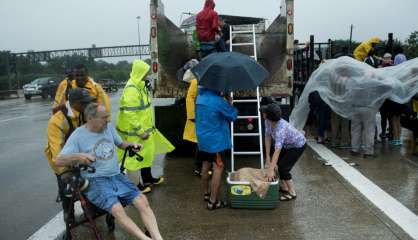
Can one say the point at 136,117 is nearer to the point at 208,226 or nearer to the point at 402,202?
the point at 208,226

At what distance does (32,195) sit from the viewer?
6.47 metres

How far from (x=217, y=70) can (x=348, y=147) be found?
4222 millimetres

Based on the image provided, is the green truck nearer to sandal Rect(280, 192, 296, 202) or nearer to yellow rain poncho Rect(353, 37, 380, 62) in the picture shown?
sandal Rect(280, 192, 296, 202)

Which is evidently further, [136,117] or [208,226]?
[136,117]

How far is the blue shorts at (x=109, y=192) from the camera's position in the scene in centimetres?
396

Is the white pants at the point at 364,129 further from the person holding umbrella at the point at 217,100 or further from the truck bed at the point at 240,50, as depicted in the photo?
the person holding umbrella at the point at 217,100

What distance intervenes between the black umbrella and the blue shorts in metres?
1.55

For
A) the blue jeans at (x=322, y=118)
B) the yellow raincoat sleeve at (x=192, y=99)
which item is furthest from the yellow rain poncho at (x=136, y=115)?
the blue jeans at (x=322, y=118)

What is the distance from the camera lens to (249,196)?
5191 millimetres

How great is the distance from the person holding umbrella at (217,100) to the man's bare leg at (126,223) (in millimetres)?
1549

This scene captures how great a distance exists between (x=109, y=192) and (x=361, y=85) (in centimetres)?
496

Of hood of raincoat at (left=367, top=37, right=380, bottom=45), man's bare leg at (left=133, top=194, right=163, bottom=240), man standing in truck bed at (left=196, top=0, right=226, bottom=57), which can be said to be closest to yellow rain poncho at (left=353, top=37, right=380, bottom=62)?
hood of raincoat at (left=367, top=37, right=380, bottom=45)

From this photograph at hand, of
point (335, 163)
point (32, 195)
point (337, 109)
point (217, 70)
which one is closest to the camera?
point (217, 70)

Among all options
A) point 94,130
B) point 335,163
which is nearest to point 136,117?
point 94,130
